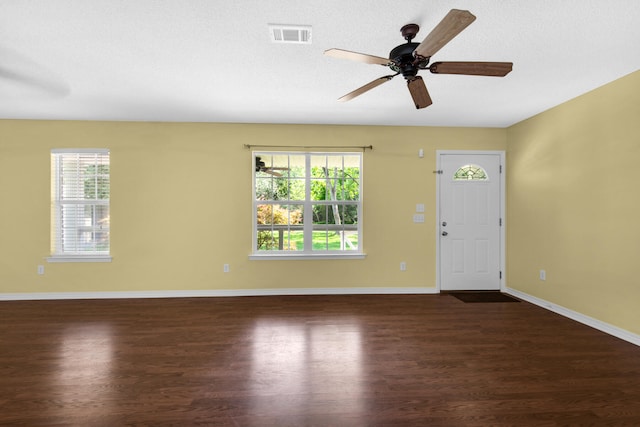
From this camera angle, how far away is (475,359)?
2.40m

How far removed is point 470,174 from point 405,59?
9.57 feet

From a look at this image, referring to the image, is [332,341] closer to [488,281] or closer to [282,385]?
[282,385]

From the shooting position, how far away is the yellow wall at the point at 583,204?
2756 mm

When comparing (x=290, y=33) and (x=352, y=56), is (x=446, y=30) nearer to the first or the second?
(x=352, y=56)

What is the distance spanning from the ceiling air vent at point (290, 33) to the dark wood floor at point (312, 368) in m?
2.41

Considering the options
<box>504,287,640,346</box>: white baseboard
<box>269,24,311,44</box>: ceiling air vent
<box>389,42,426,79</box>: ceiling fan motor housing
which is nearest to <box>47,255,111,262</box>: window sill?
<box>269,24,311,44</box>: ceiling air vent

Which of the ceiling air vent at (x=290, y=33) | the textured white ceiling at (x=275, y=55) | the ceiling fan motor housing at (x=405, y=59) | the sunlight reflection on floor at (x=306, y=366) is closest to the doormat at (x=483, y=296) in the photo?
the sunlight reflection on floor at (x=306, y=366)

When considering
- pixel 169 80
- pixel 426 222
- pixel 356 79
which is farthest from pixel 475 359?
pixel 169 80

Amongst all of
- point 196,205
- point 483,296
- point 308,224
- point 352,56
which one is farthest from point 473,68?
point 196,205

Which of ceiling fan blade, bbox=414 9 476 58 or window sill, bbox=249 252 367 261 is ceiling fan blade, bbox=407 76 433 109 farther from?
window sill, bbox=249 252 367 261

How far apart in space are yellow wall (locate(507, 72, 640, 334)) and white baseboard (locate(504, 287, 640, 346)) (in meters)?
0.06

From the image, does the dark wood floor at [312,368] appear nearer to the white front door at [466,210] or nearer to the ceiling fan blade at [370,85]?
the white front door at [466,210]

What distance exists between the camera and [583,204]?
126 inches

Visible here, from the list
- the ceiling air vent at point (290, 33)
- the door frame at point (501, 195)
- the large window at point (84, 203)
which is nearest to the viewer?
the ceiling air vent at point (290, 33)
